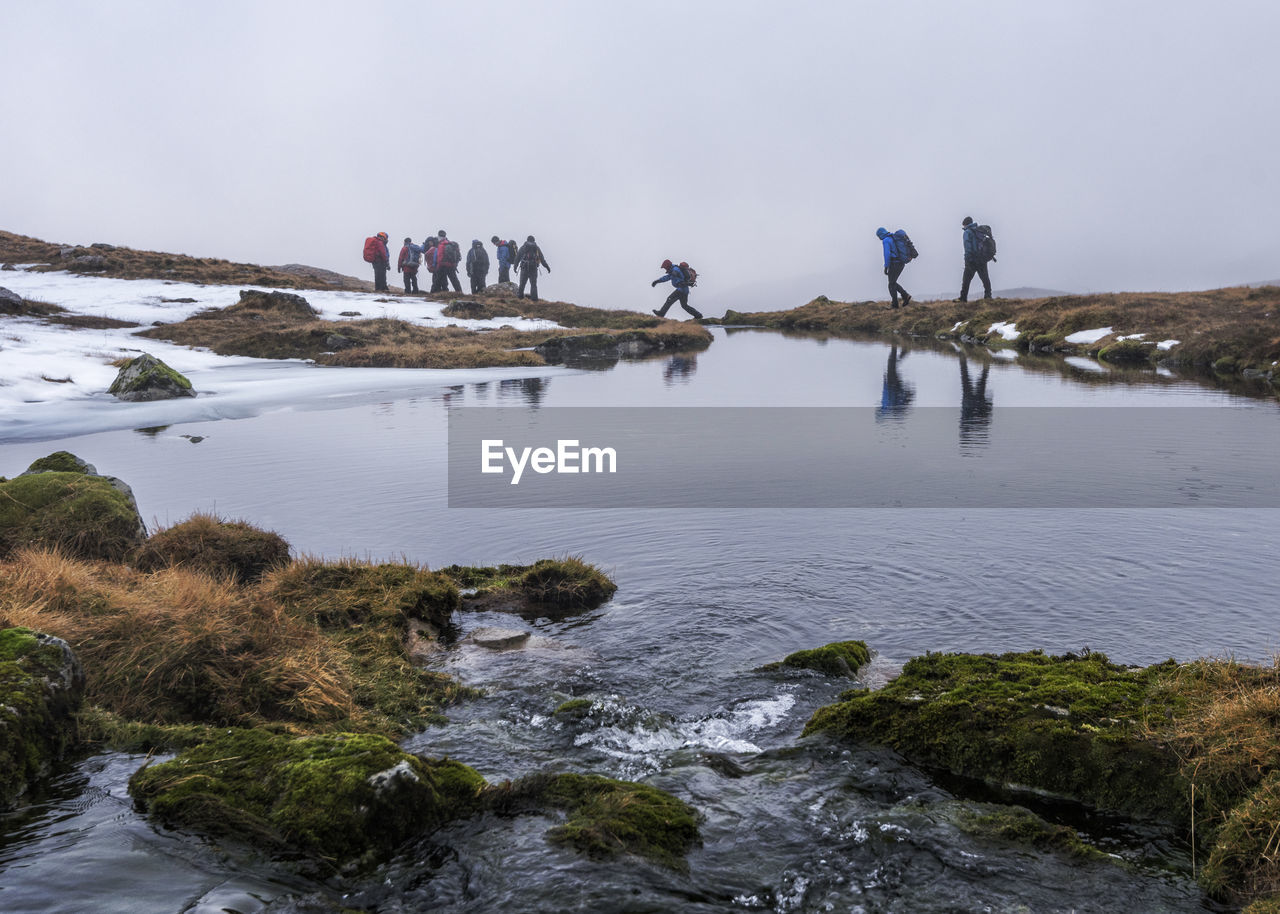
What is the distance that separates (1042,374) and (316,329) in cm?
3001

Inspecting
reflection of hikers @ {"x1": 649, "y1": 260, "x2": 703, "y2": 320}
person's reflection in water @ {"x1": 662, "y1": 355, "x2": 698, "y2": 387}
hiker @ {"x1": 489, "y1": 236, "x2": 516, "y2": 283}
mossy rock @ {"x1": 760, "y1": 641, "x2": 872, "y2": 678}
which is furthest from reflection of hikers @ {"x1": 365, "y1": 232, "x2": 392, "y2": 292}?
mossy rock @ {"x1": 760, "y1": 641, "x2": 872, "y2": 678}

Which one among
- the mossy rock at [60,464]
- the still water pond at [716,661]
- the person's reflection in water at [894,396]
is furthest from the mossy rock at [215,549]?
the person's reflection in water at [894,396]

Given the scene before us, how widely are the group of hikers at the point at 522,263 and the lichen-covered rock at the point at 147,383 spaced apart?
2786 centimetres

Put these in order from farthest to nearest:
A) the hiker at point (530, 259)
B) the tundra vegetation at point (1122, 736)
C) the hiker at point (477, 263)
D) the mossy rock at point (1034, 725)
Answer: the hiker at point (477, 263)
the hiker at point (530, 259)
the mossy rock at point (1034, 725)
the tundra vegetation at point (1122, 736)

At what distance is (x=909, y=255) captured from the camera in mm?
48125

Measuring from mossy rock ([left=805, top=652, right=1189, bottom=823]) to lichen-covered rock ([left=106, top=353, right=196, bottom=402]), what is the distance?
2415cm

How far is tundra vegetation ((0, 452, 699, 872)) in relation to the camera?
198 inches

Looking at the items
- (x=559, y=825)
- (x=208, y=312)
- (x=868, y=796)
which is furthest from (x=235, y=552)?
(x=208, y=312)

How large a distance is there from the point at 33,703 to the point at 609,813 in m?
3.58

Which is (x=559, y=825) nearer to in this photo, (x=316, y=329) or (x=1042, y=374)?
(x=1042, y=374)

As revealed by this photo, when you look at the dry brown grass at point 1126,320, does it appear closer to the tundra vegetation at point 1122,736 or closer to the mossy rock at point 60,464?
the tundra vegetation at point 1122,736

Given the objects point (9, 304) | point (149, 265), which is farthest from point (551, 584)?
point (149, 265)

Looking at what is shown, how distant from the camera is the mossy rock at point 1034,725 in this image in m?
5.46

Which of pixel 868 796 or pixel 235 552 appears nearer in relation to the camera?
pixel 868 796
